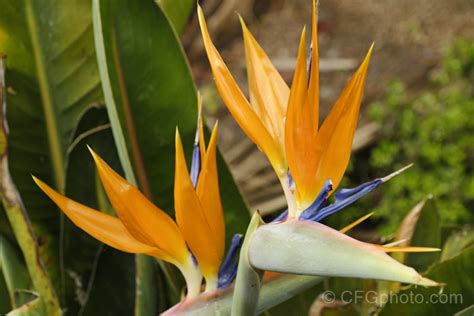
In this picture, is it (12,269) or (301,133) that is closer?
(301,133)

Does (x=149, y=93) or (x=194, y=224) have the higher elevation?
(x=149, y=93)

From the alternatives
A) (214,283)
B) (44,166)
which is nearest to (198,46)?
(44,166)

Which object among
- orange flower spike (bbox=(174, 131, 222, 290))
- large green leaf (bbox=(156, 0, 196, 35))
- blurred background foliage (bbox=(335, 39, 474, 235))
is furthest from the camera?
blurred background foliage (bbox=(335, 39, 474, 235))

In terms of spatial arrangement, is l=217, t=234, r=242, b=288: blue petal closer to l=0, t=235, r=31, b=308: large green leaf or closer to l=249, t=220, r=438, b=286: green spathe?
l=249, t=220, r=438, b=286: green spathe

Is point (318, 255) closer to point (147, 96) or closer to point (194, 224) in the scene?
point (194, 224)

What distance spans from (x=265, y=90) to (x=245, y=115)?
76 mm

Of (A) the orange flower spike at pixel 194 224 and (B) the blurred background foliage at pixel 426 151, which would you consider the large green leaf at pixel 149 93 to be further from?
(B) the blurred background foliage at pixel 426 151

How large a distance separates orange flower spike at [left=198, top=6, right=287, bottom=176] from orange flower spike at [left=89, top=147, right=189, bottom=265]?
3.7 inches

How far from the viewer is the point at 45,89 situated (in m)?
1.09

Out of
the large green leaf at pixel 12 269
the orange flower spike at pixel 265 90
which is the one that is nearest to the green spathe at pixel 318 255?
the orange flower spike at pixel 265 90

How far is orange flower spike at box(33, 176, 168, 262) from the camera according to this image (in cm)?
67

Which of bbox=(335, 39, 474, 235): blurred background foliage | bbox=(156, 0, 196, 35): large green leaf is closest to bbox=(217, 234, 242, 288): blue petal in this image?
bbox=(156, 0, 196, 35): large green leaf

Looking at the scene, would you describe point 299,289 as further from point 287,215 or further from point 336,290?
point 336,290

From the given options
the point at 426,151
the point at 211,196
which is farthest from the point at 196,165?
the point at 426,151
